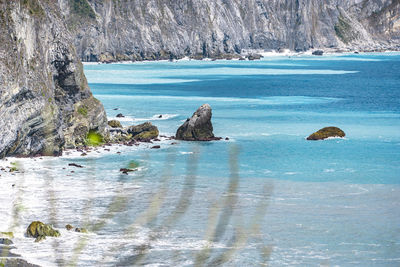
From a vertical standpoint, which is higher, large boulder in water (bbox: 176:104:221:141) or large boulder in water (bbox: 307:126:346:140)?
large boulder in water (bbox: 176:104:221:141)

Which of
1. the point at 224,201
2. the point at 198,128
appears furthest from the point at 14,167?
the point at 198,128

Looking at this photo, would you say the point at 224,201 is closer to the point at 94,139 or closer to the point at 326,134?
the point at 94,139

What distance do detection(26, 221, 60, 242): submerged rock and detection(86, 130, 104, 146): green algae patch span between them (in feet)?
63.4

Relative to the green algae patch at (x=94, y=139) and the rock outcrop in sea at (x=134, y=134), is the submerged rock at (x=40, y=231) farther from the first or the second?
the rock outcrop in sea at (x=134, y=134)

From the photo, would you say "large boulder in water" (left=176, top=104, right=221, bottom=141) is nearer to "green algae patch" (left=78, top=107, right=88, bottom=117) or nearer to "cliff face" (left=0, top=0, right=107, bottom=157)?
"cliff face" (left=0, top=0, right=107, bottom=157)

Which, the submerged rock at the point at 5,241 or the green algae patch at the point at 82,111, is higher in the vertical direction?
the green algae patch at the point at 82,111

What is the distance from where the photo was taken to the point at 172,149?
133 feet

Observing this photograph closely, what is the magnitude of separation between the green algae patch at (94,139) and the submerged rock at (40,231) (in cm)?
1932

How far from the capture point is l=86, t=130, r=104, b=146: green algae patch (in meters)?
41.0

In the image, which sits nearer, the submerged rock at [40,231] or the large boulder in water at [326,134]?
Answer: the submerged rock at [40,231]

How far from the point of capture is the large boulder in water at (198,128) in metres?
44.3

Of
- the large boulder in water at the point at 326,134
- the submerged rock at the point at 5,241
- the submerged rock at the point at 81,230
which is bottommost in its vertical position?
the large boulder in water at the point at 326,134

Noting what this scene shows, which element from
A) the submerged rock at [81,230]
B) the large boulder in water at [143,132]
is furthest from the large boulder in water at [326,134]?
the submerged rock at [81,230]

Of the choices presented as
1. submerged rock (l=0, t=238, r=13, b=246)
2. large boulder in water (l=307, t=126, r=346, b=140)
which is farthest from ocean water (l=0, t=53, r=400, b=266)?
large boulder in water (l=307, t=126, r=346, b=140)
